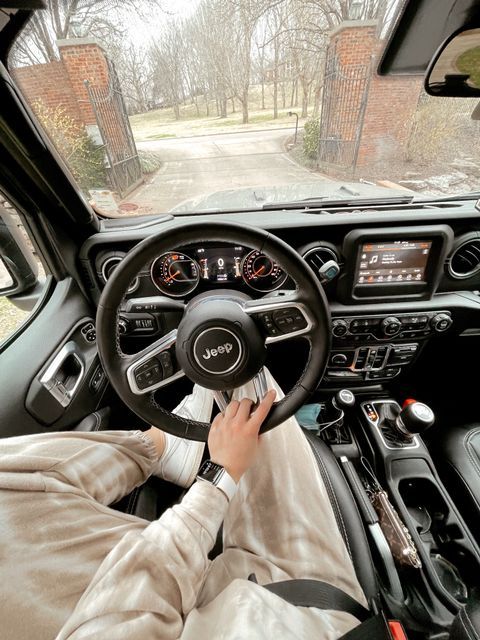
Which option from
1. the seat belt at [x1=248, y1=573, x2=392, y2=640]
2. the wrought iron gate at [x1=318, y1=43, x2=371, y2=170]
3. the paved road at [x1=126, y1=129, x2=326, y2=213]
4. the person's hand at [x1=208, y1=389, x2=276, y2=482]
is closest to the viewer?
the seat belt at [x1=248, y1=573, x2=392, y2=640]

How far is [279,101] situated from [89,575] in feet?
5.72

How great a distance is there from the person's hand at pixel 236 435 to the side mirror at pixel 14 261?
1.28 meters

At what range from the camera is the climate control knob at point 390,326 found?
1.70 metres

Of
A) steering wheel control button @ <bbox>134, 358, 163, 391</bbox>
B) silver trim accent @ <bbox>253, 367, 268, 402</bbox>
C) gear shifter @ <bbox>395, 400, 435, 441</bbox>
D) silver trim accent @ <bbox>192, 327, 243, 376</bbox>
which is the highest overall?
silver trim accent @ <bbox>192, 327, 243, 376</bbox>

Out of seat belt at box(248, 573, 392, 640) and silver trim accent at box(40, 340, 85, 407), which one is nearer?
seat belt at box(248, 573, 392, 640)

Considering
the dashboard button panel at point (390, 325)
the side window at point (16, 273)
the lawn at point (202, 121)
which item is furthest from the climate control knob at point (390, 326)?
the side window at point (16, 273)

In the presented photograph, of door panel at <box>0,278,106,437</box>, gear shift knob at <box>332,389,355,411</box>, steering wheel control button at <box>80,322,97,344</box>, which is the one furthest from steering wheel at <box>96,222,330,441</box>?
gear shift knob at <box>332,389,355,411</box>

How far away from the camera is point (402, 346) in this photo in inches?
72.4

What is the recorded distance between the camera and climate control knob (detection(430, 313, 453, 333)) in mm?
1715

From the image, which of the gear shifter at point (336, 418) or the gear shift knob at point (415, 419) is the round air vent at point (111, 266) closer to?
the gear shifter at point (336, 418)

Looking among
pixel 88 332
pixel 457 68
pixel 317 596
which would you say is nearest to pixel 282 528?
pixel 317 596

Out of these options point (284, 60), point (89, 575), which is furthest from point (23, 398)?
point (284, 60)

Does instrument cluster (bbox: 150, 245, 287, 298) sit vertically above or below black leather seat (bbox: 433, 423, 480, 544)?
above

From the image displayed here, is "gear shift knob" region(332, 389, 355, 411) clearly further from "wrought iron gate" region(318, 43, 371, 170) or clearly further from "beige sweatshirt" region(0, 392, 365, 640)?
"wrought iron gate" region(318, 43, 371, 170)
